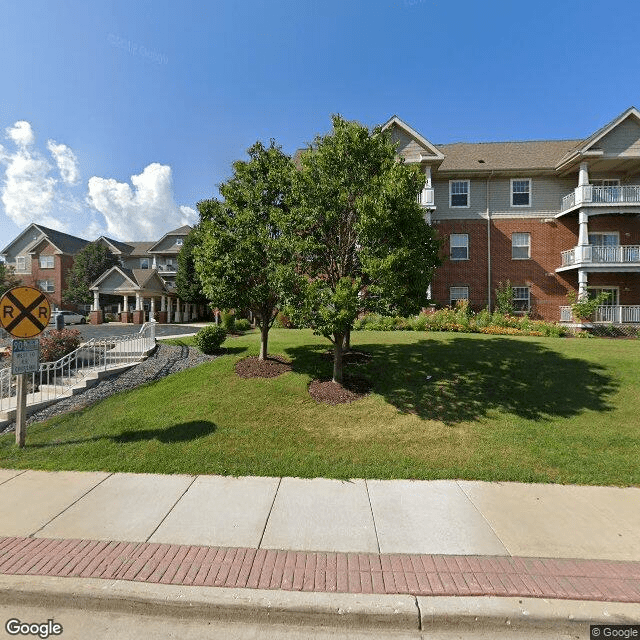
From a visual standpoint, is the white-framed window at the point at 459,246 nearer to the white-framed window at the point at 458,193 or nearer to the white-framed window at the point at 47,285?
A: the white-framed window at the point at 458,193

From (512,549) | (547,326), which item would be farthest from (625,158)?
(512,549)

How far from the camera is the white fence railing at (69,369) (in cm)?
793

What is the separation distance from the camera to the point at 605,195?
19172 mm

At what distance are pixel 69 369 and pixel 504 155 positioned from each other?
25.9m

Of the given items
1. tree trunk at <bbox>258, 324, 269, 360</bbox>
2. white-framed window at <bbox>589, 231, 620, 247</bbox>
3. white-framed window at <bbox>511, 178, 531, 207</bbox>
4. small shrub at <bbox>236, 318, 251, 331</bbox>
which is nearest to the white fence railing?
tree trunk at <bbox>258, 324, 269, 360</bbox>

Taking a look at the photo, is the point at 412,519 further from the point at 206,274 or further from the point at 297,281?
the point at 206,274

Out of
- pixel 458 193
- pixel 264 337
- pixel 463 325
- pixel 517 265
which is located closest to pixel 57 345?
pixel 264 337

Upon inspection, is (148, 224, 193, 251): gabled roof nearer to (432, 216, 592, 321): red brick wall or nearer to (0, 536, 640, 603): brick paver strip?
(432, 216, 592, 321): red brick wall

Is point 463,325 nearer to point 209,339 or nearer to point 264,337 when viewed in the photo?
point 264,337

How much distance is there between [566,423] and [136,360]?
36.6ft

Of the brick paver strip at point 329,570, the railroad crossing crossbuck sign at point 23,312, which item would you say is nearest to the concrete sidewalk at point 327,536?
the brick paver strip at point 329,570

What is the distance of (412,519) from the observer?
13.3 feet

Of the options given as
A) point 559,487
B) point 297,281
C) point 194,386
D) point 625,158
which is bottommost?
point 559,487

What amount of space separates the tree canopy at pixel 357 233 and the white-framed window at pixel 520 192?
56.3 feet
